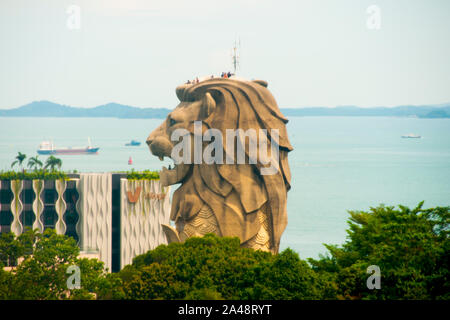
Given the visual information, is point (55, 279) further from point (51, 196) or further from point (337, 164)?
point (337, 164)

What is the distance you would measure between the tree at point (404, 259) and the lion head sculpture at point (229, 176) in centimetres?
266

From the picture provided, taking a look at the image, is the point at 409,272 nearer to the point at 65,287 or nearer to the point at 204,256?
the point at 204,256

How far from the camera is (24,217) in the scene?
5588cm

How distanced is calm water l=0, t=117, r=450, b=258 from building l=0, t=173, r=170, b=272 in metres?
16.6

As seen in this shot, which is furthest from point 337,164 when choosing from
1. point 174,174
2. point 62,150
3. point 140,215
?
point 174,174

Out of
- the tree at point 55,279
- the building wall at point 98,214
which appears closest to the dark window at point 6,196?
the building wall at point 98,214

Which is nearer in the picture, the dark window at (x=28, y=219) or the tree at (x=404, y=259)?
the tree at (x=404, y=259)

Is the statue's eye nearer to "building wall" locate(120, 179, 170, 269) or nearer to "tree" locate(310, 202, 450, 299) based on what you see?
"tree" locate(310, 202, 450, 299)

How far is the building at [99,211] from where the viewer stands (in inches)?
2170

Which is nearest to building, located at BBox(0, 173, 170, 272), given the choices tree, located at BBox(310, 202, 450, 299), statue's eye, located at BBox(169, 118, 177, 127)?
statue's eye, located at BBox(169, 118, 177, 127)

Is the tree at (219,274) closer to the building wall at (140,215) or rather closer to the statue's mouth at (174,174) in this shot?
the statue's mouth at (174,174)

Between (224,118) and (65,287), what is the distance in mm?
7359

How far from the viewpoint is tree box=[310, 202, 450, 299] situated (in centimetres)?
2219
